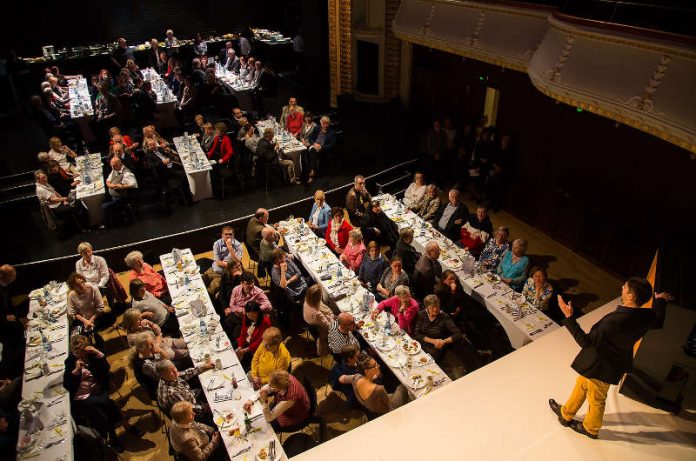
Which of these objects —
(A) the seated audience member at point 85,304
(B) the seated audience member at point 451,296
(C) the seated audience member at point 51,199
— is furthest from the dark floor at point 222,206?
(B) the seated audience member at point 451,296

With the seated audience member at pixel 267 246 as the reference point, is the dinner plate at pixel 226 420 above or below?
below

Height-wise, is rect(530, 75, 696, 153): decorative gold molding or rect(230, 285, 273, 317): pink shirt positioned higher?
rect(530, 75, 696, 153): decorative gold molding

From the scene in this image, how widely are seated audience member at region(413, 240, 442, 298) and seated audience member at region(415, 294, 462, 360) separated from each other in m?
0.76

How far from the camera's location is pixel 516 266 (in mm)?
6359

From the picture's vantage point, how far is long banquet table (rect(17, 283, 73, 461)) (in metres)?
4.43

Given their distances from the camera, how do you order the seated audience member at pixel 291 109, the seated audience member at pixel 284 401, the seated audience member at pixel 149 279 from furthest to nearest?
1. the seated audience member at pixel 291 109
2. the seated audience member at pixel 149 279
3. the seated audience member at pixel 284 401

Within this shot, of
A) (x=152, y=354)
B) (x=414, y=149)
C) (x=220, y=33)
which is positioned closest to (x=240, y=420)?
(x=152, y=354)

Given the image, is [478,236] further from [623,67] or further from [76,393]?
[76,393]

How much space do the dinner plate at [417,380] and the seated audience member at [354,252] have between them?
84.3 inches

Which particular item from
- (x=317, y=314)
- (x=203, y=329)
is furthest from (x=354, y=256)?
(x=203, y=329)

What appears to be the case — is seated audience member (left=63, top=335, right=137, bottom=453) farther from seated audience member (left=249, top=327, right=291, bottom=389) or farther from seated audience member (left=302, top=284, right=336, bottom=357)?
seated audience member (left=302, top=284, right=336, bottom=357)

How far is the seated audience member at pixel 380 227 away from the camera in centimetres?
770

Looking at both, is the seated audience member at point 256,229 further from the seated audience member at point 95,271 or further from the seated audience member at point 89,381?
the seated audience member at point 89,381

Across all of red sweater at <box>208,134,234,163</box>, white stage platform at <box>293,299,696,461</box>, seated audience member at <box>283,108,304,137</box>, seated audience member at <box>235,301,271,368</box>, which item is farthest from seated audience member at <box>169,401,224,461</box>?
seated audience member at <box>283,108,304,137</box>
